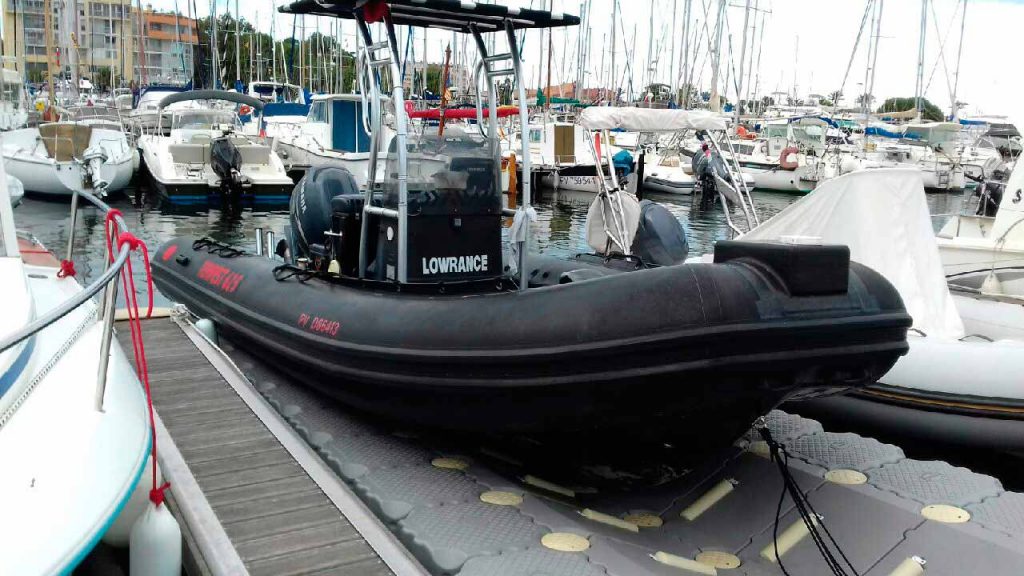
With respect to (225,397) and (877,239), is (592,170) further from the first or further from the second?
(225,397)

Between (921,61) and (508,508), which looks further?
(921,61)

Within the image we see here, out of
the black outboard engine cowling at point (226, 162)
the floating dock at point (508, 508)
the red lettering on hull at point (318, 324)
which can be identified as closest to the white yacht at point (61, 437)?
the floating dock at point (508, 508)

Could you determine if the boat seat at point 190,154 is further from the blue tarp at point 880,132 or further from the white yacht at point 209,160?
the blue tarp at point 880,132

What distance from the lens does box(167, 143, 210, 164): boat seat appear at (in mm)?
21938

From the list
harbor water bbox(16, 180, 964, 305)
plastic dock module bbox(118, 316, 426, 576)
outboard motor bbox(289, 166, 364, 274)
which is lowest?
harbor water bbox(16, 180, 964, 305)

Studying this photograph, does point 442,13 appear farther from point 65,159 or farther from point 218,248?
point 65,159

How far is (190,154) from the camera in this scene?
22078 mm

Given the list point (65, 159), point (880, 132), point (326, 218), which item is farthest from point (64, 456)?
point (880, 132)

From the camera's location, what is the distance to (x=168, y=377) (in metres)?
5.49

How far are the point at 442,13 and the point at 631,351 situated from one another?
105 inches

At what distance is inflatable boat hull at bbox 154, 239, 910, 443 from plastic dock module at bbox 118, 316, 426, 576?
32.2 inches

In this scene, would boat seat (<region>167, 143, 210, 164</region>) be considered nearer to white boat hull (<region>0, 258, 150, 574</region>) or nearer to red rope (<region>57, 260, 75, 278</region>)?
red rope (<region>57, 260, 75, 278</region>)

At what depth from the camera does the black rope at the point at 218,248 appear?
7387 mm

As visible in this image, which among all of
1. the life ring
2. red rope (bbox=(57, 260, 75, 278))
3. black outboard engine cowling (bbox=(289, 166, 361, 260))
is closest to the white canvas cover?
black outboard engine cowling (bbox=(289, 166, 361, 260))
